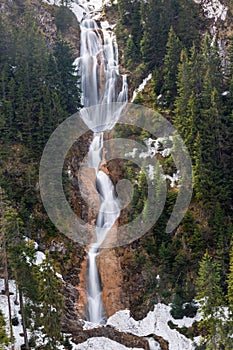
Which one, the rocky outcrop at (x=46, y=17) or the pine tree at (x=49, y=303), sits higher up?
the rocky outcrop at (x=46, y=17)

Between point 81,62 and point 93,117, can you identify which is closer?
point 93,117

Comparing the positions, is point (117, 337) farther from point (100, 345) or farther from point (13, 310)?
point (13, 310)

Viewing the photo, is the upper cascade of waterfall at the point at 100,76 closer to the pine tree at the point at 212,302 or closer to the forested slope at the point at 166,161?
the forested slope at the point at 166,161

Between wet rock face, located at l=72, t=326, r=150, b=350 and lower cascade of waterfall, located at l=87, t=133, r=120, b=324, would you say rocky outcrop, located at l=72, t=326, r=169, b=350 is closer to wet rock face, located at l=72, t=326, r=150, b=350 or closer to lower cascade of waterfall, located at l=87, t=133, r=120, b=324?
wet rock face, located at l=72, t=326, r=150, b=350

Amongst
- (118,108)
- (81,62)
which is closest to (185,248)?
(118,108)

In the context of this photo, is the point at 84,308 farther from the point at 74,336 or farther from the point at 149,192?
the point at 149,192

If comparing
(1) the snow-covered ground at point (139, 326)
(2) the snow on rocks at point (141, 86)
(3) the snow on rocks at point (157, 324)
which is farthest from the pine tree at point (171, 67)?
(1) the snow-covered ground at point (139, 326)
